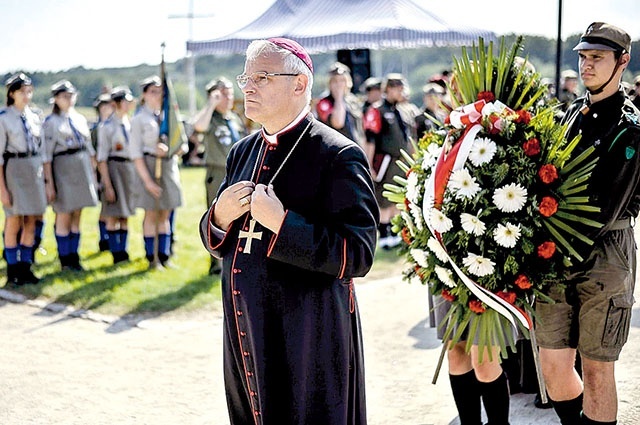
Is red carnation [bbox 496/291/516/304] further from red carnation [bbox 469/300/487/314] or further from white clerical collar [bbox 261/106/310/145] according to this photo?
white clerical collar [bbox 261/106/310/145]

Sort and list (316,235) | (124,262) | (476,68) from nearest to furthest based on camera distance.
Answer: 1. (316,235)
2. (476,68)
3. (124,262)

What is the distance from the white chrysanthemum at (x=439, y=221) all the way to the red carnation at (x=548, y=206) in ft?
1.47

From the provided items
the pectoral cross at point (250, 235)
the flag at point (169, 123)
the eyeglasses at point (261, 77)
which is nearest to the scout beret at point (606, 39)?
the eyeglasses at point (261, 77)

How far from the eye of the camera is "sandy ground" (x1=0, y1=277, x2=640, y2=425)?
203 inches

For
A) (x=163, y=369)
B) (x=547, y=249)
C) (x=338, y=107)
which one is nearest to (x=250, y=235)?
(x=547, y=249)

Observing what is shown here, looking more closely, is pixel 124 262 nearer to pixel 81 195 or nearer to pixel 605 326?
pixel 81 195

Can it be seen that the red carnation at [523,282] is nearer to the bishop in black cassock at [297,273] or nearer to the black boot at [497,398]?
the black boot at [497,398]

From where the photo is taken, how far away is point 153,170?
9195mm

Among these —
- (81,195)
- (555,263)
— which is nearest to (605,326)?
(555,263)

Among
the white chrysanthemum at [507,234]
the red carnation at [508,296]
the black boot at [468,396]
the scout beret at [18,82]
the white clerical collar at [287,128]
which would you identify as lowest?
the black boot at [468,396]

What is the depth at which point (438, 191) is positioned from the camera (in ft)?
13.1

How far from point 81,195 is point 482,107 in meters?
6.58

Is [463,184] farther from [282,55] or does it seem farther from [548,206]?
[282,55]

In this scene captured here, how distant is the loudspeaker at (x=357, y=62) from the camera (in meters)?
16.2
